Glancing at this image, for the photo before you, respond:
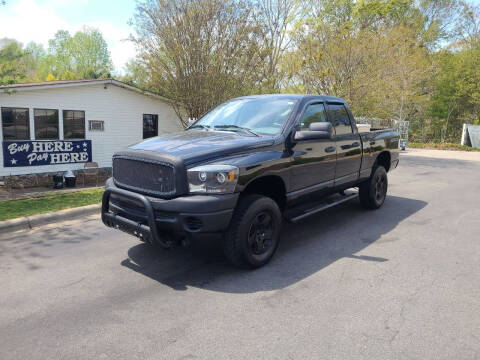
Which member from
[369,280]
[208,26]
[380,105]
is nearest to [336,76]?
[380,105]

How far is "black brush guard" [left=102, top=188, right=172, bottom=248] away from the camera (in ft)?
11.9

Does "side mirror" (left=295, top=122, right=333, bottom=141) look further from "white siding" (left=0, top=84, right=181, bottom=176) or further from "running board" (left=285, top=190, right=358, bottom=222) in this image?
"white siding" (left=0, top=84, right=181, bottom=176)

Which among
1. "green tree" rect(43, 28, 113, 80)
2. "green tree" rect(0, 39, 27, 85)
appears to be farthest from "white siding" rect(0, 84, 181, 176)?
"green tree" rect(43, 28, 113, 80)

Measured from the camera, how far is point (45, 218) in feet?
19.3

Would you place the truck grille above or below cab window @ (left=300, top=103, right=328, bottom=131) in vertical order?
below

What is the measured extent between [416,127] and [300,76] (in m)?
16.1

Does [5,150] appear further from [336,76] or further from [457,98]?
[457,98]

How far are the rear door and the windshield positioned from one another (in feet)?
3.27

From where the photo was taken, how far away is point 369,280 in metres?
3.91

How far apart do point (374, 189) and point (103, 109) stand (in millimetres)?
12360

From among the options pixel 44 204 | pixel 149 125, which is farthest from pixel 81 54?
pixel 44 204

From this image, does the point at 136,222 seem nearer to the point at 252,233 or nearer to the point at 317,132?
the point at 252,233

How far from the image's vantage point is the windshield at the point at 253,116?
15.5 feet

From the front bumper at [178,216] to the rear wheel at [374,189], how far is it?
11.9 feet
